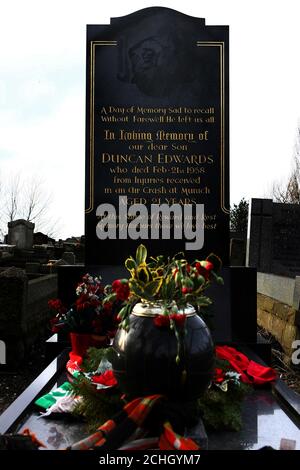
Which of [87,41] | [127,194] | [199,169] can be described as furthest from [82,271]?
[87,41]

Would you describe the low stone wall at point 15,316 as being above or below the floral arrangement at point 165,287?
below

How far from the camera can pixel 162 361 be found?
258cm

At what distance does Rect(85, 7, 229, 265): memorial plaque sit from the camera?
19.5 ft

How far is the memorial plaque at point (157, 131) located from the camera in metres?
5.93

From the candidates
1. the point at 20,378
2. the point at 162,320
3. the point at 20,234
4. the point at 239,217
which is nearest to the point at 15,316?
the point at 20,378

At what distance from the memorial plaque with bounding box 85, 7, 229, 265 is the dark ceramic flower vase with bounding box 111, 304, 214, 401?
320 centimetres

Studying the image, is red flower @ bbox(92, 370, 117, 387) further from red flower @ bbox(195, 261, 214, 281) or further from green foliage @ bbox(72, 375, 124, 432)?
red flower @ bbox(195, 261, 214, 281)

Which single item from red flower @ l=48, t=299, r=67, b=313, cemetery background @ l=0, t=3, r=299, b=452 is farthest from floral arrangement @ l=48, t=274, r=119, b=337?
cemetery background @ l=0, t=3, r=299, b=452

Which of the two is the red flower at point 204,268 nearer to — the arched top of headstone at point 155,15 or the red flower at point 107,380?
the red flower at point 107,380

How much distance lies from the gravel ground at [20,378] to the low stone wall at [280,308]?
136 inches

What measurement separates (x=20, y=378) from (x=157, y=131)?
355 cm

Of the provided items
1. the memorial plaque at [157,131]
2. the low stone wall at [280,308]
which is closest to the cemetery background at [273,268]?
the low stone wall at [280,308]
